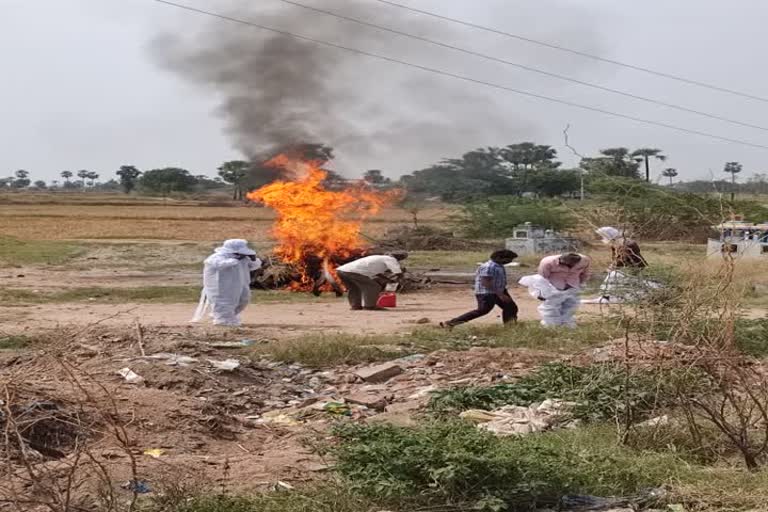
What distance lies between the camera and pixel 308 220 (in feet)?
67.2

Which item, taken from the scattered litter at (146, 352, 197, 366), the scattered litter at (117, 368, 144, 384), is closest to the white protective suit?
the scattered litter at (146, 352, 197, 366)

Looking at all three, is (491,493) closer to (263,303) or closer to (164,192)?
(263,303)

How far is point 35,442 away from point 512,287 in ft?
54.7

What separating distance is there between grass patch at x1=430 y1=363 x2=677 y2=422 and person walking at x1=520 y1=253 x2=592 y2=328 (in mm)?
4391

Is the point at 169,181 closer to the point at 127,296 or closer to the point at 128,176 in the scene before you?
the point at 128,176

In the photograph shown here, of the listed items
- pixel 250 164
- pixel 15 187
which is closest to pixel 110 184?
pixel 15 187

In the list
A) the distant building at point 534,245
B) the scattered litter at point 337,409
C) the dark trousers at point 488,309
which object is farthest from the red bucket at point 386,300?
the distant building at point 534,245

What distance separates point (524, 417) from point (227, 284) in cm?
732

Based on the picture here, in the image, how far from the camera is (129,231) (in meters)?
45.3

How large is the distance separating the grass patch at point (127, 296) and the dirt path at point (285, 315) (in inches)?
26.9

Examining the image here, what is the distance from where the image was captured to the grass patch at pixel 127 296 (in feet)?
59.5

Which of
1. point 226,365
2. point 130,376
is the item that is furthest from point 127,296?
point 130,376

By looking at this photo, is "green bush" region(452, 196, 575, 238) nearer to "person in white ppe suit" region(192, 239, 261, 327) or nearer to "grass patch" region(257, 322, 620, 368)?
"person in white ppe suit" region(192, 239, 261, 327)

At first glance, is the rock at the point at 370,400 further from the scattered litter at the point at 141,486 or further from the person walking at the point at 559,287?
the person walking at the point at 559,287
